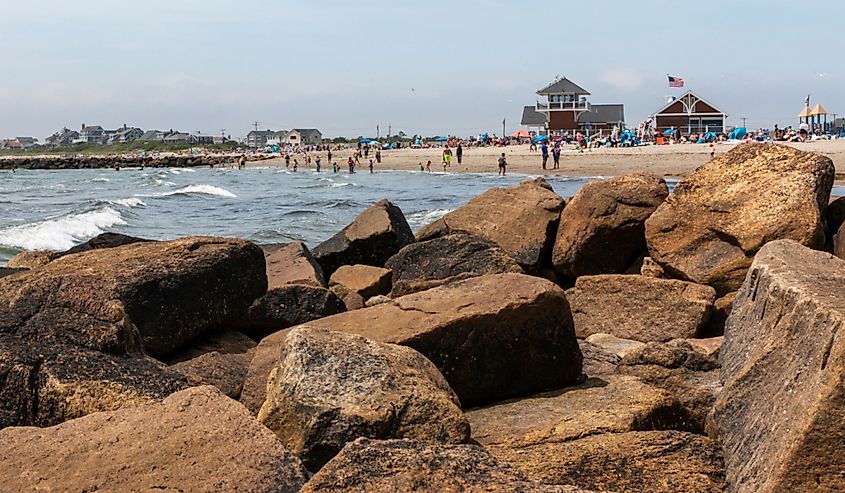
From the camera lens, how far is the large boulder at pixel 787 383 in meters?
3.05

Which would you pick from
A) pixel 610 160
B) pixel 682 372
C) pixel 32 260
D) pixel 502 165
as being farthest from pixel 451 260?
pixel 610 160

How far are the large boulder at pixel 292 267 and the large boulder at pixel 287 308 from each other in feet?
6.06

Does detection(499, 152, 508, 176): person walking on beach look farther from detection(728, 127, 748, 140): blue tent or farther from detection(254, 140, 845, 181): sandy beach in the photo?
detection(728, 127, 748, 140): blue tent

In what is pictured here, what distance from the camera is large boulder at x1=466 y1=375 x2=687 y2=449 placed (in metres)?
4.07

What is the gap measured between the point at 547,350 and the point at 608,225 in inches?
174

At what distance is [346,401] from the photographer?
3.61 metres

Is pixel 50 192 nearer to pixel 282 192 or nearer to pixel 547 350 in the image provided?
pixel 282 192

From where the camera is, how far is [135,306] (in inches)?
210

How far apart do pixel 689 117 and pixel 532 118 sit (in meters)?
16.7

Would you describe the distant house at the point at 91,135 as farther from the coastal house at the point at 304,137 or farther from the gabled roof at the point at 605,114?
the gabled roof at the point at 605,114

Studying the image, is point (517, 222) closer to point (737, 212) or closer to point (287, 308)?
point (737, 212)

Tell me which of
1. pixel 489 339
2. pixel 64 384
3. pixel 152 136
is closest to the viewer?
pixel 64 384

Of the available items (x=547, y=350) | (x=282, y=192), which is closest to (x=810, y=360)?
(x=547, y=350)

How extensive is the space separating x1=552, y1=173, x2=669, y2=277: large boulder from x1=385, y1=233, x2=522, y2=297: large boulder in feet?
3.32
